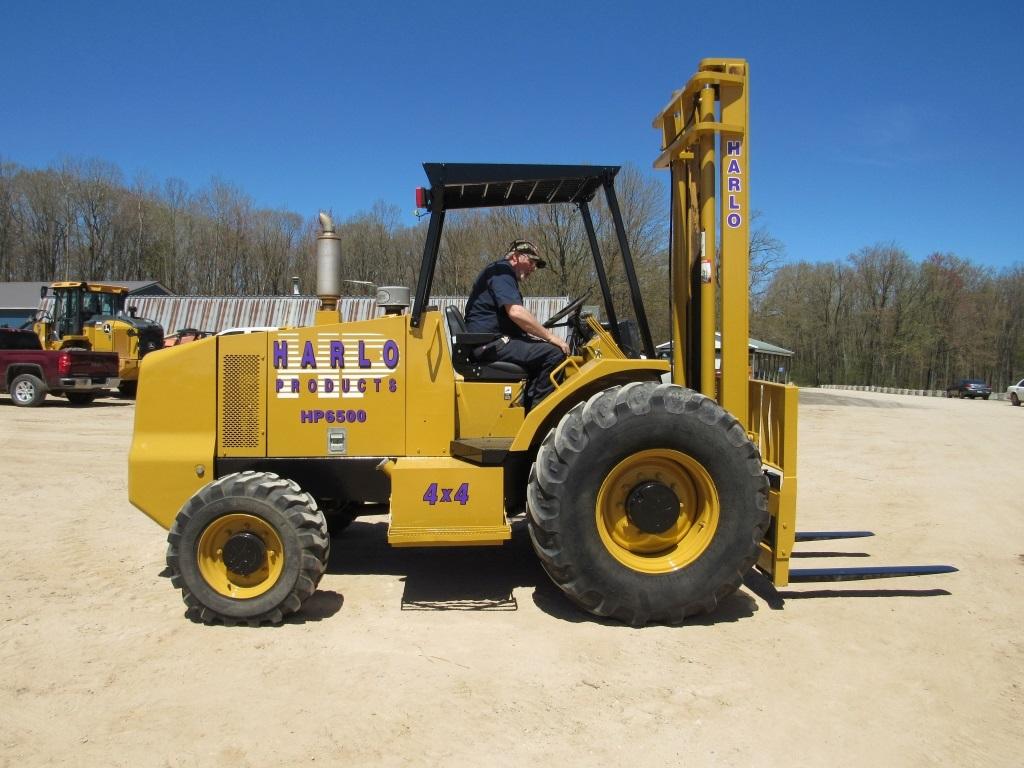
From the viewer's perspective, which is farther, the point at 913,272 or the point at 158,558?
the point at 913,272

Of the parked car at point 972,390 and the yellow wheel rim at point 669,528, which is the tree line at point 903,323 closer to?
the parked car at point 972,390

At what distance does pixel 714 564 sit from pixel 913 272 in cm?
7092

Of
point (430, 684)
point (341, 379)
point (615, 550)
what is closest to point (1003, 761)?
point (615, 550)

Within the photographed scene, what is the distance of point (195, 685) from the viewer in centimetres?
377

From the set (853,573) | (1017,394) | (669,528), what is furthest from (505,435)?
(1017,394)

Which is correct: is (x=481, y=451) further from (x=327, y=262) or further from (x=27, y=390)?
(x=27, y=390)

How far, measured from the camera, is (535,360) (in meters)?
5.02

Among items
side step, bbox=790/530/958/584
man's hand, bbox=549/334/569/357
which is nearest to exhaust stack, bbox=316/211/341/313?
man's hand, bbox=549/334/569/357

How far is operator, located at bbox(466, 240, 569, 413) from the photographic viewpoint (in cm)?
500

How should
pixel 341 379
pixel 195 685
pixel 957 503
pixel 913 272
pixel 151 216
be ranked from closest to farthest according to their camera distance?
pixel 195 685
pixel 341 379
pixel 957 503
pixel 151 216
pixel 913 272

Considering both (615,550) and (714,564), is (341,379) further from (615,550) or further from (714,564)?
(714,564)

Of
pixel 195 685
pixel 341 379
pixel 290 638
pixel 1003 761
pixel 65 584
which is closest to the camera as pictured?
pixel 1003 761

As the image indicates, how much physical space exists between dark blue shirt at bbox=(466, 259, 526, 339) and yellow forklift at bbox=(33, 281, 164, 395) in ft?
59.2

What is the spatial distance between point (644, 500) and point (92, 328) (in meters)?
20.7
